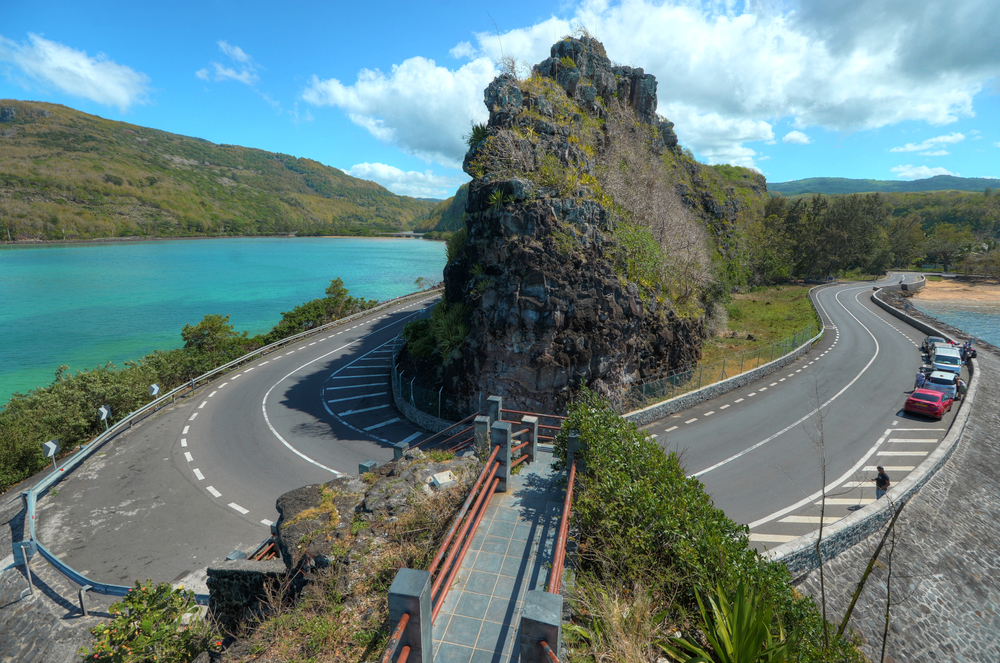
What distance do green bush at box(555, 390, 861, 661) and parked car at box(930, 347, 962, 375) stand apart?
25531 millimetres

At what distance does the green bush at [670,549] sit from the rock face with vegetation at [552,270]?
369 inches

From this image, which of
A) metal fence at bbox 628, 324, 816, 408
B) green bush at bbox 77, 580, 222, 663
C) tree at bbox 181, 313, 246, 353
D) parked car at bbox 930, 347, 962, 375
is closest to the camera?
green bush at bbox 77, 580, 222, 663

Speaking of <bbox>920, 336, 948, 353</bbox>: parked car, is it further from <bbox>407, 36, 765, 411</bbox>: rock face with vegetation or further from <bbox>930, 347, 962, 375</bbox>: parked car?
<bbox>407, 36, 765, 411</bbox>: rock face with vegetation

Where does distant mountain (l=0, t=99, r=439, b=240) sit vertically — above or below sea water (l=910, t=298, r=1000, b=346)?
above

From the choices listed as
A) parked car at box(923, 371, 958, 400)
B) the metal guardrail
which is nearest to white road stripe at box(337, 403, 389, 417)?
the metal guardrail

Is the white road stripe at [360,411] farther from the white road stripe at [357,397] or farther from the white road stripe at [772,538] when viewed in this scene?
the white road stripe at [772,538]

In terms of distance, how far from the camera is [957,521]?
44.2ft

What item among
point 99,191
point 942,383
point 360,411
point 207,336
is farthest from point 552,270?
point 99,191

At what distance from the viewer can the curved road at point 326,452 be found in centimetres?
1191

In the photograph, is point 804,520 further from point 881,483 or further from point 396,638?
point 396,638

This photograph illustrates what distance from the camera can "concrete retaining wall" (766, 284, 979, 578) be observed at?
9805 mm

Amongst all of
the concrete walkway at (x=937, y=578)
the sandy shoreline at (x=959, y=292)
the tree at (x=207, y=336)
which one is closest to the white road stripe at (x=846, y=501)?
the concrete walkway at (x=937, y=578)

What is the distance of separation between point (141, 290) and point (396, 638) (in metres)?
92.4

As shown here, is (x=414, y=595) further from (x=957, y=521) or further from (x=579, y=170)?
(x=579, y=170)
